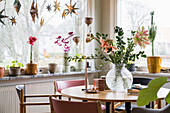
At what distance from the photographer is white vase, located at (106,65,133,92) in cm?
259

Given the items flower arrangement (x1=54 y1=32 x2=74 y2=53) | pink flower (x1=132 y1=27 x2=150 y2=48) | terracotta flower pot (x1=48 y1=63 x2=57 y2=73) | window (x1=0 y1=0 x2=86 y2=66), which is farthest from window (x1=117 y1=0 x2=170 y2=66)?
pink flower (x1=132 y1=27 x2=150 y2=48)

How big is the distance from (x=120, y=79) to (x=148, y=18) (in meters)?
2.22

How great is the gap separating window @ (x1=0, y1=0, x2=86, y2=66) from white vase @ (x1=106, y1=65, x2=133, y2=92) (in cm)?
182

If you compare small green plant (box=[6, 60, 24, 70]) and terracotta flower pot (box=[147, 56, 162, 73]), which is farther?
terracotta flower pot (box=[147, 56, 162, 73])

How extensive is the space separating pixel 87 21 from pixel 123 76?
1.90 metres

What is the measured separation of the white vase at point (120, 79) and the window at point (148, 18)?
187cm

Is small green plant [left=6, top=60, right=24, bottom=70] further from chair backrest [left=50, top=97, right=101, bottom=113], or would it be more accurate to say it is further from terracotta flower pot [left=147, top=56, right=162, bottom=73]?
Answer: terracotta flower pot [left=147, top=56, right=162, bottom=73]

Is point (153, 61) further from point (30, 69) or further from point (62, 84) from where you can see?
point (30, 69)

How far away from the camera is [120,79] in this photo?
2.59 meters

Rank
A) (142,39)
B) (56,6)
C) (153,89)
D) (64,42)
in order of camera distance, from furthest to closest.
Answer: (56,6) < (64,42) < (142,39) < (153,89)

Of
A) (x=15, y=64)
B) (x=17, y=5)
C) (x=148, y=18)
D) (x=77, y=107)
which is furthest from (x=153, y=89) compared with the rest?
(x=148, y=18)

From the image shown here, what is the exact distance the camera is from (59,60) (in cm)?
441

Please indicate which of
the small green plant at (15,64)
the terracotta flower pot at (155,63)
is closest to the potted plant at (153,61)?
the terracotta flower pot at (155,63)

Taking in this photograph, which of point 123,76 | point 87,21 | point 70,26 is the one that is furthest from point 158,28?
point 123,76
